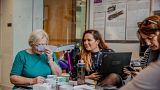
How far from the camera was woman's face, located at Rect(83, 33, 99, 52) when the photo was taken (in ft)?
9.70

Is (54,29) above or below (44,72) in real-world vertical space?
above

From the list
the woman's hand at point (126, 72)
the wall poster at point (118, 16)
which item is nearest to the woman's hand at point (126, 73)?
the woman's hand at point (126, 72)

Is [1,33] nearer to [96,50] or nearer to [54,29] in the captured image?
[54,29]

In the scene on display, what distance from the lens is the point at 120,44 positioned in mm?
3715

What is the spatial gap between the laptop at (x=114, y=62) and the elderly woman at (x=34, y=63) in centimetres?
51

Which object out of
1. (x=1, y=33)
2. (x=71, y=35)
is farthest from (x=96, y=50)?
(x=1, y=33)

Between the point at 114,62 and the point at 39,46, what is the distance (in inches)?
28.5

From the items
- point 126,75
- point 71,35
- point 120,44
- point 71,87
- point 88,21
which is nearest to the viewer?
point 71,87

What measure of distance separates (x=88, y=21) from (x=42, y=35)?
1.76 m

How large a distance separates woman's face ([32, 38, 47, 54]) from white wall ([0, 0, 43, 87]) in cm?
201

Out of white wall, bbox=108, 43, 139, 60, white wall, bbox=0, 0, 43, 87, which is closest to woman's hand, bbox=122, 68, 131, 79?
white wall, bbox=108, 43, 139, 60

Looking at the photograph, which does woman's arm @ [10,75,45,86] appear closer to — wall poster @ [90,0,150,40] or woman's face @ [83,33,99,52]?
woman's face @ [83,33,99,52]

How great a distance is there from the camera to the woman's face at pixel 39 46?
2479mm

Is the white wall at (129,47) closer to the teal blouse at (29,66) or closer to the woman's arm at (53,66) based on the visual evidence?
the woman's arm at (53,66)
